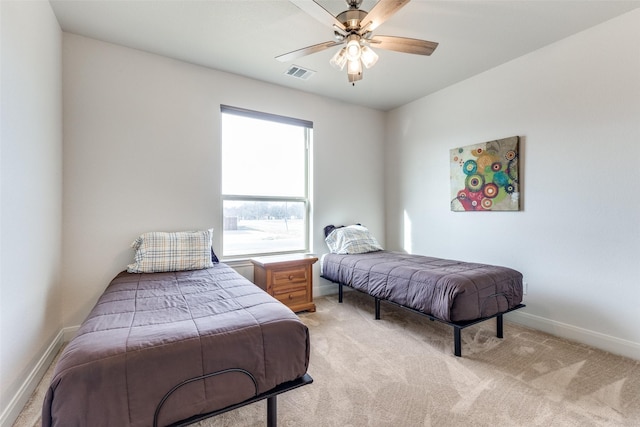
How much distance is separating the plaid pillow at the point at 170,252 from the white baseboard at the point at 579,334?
126 inches

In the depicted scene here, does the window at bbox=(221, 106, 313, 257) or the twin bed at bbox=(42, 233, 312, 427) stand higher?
the window at bbox=(221, 106, 313, 257)

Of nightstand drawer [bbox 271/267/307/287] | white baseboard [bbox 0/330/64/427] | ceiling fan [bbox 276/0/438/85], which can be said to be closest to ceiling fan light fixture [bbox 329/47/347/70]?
ceiling fan [bbox 276/0/438/85]

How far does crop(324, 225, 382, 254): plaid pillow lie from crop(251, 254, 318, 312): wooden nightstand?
564mm

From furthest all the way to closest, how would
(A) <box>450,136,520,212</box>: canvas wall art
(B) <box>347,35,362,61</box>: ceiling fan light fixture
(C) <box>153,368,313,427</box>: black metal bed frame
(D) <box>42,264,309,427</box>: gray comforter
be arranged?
1. (A) <box>450,136,520,212</box>: canvas wall art
2. (B) <box>347,35,362,61</box>: ceiling fan light fixture
3. (C) <box>153,368,313,427</box>: black metal bed frame
4. (D) <box>42,264,309,427</box>: gray comforter

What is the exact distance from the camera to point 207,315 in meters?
1.55

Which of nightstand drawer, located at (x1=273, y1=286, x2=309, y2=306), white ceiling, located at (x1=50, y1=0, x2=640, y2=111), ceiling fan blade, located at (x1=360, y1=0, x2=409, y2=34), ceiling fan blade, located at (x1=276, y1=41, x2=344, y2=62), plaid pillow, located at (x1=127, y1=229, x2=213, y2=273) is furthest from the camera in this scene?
nightstand drawer, located at (x1=273, y1=286, x2=309, y2=306)

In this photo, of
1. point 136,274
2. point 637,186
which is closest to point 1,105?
point 136,274

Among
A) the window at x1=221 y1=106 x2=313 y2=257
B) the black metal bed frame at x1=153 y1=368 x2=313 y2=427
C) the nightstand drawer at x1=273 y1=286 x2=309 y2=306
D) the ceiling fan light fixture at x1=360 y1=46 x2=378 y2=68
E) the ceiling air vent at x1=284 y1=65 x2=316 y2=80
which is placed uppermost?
the ceiling air vent at x1=284 y1=65 x2=316 y2=80

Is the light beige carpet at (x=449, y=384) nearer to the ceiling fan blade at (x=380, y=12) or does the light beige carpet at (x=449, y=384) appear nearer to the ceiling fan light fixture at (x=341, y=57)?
the ceiling fan light fixture at (x=341, y=57)

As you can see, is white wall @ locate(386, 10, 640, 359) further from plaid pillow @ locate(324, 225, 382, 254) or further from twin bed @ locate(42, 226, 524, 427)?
plaid pillow @ locate(324, 225, 382, 254)

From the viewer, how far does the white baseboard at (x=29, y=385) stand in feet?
5.04

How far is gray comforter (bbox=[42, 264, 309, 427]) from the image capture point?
3.46ft

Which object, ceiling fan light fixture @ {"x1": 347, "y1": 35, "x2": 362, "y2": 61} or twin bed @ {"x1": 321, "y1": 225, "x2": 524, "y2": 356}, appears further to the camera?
twin bed @ {"x1": 321, "y1": 225, "x2": 524, "y2": 356}

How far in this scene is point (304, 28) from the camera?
249 cm
